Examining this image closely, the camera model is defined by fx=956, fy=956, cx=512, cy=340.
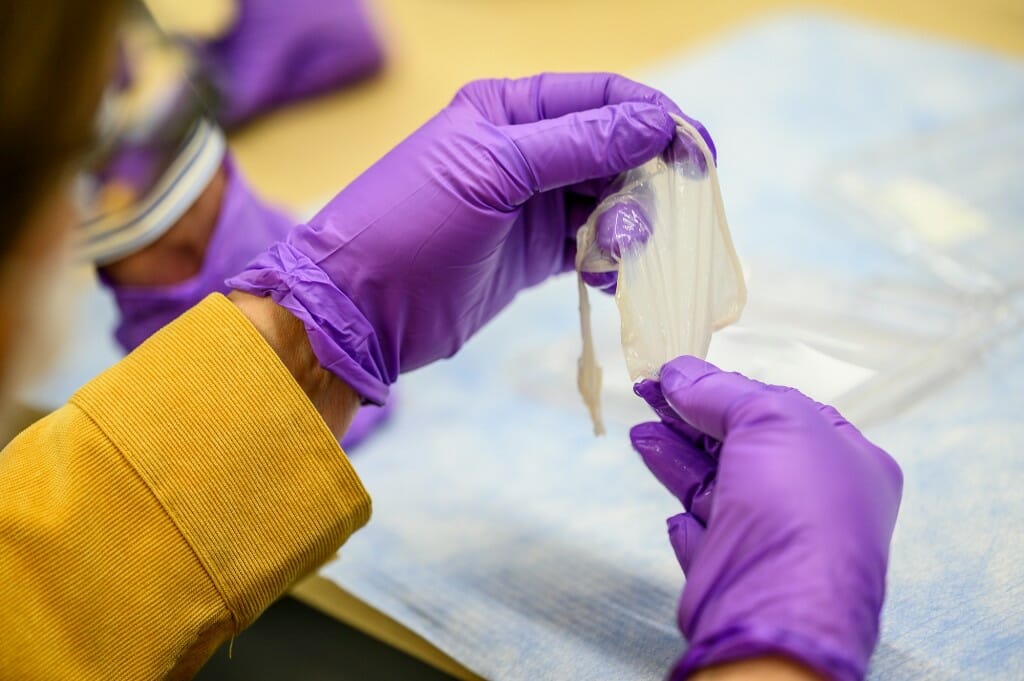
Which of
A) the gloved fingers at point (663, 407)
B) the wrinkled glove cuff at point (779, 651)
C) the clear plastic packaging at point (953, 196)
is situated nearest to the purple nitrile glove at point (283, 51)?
the clear plastic packaging at point (953, 196)

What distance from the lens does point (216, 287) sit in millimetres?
995

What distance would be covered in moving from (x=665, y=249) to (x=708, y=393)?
0.14 meters

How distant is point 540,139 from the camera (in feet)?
2.31

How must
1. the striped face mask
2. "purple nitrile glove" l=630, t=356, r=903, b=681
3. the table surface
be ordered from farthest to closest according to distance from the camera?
the table surface → the striped face mask → "purple nitrile glove" l=630, t=356, r=903, b=681

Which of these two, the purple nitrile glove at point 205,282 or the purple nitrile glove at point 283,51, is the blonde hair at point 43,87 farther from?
the purple nitrile glove at point 283,51

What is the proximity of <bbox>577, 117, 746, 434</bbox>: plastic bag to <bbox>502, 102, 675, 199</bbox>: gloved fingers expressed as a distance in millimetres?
26

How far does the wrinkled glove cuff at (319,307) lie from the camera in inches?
27.3

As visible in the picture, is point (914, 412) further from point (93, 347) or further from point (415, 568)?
point (93, 347)

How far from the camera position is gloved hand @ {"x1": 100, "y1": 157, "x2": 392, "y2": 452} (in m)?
0.98

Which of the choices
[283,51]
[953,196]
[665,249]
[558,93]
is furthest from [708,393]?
[283,51]

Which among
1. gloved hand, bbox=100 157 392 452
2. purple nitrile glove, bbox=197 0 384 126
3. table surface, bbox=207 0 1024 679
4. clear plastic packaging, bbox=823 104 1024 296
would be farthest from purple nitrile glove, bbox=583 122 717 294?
purple nitrile glove, bbox=197 0 384 126

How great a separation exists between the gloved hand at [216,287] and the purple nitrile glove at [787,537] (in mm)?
467

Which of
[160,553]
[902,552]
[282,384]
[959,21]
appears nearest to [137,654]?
[160,553]

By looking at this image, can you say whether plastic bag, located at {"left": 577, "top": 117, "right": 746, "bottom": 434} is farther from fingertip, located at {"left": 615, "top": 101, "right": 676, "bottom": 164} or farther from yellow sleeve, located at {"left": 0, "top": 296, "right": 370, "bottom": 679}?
yellow sleeve, located at {"left": 0, "top": 296, "right": 370, "bottom": 679}
